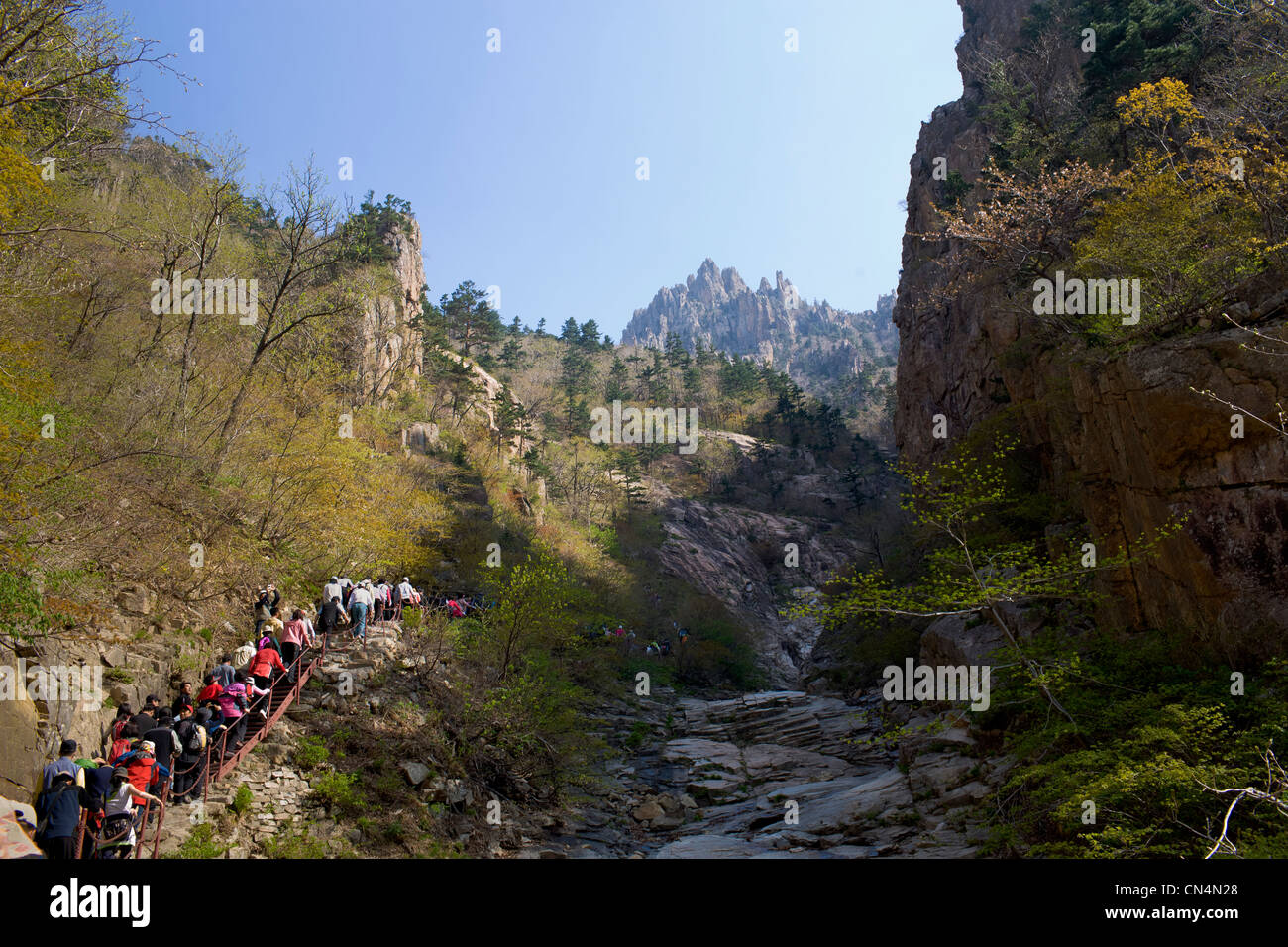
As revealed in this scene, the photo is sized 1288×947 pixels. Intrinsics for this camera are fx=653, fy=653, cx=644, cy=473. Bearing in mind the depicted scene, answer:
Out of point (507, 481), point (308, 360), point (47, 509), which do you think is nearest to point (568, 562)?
point (507, 481)

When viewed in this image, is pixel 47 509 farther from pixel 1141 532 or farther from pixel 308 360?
pixel 1141 532

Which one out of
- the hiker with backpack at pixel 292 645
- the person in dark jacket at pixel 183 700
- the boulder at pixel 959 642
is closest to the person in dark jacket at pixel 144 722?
the person in dark jacket at pixel 183 700

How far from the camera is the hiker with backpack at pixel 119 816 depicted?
7746mm

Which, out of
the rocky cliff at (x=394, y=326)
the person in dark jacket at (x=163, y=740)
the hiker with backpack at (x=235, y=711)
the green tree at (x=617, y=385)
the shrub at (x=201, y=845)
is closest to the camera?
the shrub at (x=201, y=845)

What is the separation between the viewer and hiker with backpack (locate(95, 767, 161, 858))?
25.4 ft

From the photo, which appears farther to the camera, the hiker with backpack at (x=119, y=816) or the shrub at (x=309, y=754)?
the shrub at (x=309, y=754)

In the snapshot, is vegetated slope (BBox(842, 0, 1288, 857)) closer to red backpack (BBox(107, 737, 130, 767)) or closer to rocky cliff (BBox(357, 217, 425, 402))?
red backpack (BBox(107, 737, 130, 767))

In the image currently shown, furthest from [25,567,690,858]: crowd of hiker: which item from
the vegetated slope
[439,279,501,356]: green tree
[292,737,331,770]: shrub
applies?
[439,279,501,356]: green tree

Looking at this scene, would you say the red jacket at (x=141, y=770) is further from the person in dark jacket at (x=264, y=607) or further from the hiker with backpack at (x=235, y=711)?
the person in dark jacket at (x=264, y=607)

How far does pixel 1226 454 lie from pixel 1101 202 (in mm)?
11772

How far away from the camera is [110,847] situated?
7688 millimetres

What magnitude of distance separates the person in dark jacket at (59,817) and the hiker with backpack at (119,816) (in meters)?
0.70

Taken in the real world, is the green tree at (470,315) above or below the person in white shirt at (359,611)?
above
